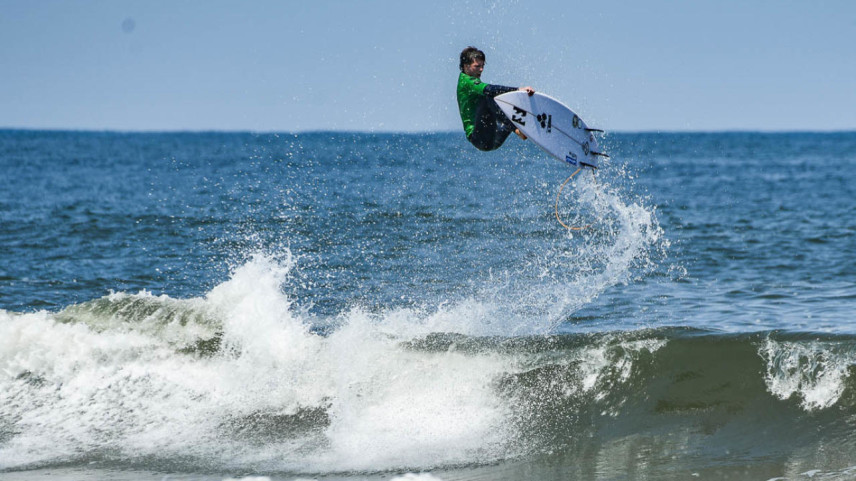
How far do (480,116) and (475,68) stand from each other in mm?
643

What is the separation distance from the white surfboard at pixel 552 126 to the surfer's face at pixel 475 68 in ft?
1.66

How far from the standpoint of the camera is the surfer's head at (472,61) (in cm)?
1062

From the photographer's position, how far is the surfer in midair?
10633 mm

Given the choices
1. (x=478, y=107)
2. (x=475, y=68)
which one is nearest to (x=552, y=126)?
(x=478, y=107)

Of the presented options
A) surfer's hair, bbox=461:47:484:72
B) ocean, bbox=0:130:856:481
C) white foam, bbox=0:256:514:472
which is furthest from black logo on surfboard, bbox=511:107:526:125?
white foam, bbox=0:256:514:472

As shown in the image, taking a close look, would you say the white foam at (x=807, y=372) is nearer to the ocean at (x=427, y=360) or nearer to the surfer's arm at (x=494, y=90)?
the ocean at (x=427, y=360)

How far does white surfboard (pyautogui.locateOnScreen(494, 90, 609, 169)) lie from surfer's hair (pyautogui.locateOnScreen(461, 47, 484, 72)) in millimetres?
617

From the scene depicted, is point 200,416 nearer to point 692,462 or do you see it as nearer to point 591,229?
point 692,462

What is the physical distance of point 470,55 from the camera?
10609 mm

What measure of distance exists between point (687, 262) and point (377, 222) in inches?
291

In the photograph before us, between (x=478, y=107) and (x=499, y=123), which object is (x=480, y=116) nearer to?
(x=478, y=107)

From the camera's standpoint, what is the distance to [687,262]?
55.0 feet

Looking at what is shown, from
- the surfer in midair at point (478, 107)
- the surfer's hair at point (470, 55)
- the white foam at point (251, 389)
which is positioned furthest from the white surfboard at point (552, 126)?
the white foam at point (251, 389)

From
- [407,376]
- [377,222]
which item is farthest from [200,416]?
[377,222]
